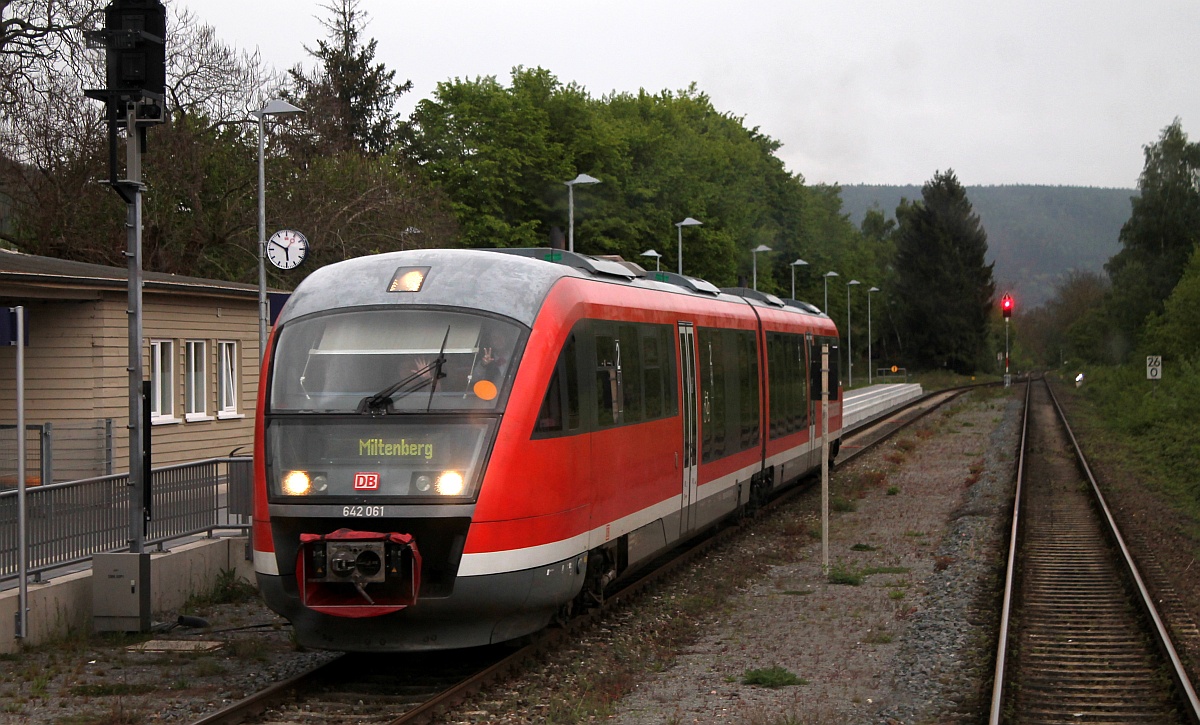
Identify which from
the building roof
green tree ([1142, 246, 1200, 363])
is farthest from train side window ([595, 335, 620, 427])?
green tree ([1142, 246, 1200, 363])

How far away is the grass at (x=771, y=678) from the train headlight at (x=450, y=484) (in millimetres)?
2493

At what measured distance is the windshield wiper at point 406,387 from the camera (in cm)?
920

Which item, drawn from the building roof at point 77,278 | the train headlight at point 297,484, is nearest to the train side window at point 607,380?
the train headlight at point 297,484

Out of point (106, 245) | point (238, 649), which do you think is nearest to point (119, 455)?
point (238, 649)

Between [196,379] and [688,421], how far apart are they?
9.54 meters

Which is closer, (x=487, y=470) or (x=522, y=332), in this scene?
(x=487, y=470)

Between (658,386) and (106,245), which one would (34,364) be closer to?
(658,386)

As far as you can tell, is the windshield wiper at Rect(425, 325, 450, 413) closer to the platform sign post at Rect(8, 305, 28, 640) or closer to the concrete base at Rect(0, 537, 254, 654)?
the platform sign post at Rect(8, 305, 28, 640)

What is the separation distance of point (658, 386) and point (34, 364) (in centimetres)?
981

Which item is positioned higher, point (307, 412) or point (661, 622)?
point (307, 412)

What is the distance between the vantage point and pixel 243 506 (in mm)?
13852

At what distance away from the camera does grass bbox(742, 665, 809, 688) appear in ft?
30.9

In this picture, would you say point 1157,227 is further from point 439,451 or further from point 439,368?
point 439,451

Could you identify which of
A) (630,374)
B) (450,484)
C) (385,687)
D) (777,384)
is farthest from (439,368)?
(777,384)
